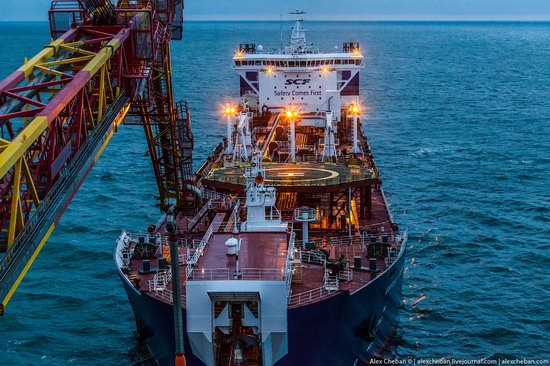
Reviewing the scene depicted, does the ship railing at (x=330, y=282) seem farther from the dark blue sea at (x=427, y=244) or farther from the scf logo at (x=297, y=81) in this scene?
the scf logo at (x=297, y=81)

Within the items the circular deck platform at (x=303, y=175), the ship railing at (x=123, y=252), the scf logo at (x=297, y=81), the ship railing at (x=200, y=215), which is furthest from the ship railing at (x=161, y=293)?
the scf logo at (x=297, y=81)

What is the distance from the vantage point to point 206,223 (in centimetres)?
4191

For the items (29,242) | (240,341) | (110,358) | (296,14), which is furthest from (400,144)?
(29,242)

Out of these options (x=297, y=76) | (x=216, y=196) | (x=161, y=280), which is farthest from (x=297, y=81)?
(x=161, y=280)

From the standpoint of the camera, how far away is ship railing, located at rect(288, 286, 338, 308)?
99.4 feet

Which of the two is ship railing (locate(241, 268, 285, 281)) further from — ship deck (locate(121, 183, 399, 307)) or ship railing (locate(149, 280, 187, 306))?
ship railing (locate(149, 280, 187, 306))

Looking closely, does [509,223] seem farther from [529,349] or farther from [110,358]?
[110,358]

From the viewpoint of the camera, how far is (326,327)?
31.0 metres

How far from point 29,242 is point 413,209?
144ft

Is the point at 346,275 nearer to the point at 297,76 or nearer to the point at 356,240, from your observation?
the point at 356,240

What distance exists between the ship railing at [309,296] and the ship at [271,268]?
1.7 inches

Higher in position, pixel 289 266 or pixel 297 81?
pixel 297 81

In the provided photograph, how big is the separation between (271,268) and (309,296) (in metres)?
2.14

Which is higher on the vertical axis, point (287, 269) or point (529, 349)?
point (287, 269)
